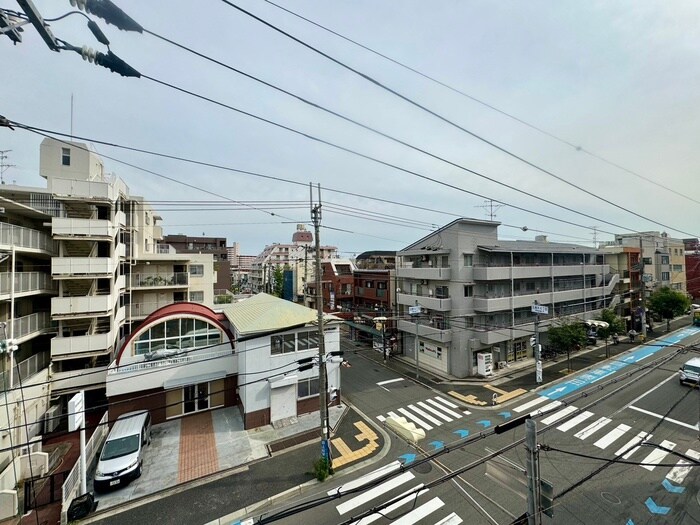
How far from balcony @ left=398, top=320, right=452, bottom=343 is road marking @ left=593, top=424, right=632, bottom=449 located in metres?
10.1

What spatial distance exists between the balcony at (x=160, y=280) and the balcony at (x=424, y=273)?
18.4 meters

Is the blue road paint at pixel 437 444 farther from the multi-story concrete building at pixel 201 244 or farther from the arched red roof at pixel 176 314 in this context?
the multi-story concrete building at pixel 201 244

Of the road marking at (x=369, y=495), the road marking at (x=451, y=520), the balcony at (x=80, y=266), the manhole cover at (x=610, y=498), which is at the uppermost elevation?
the balcony at (x=80, y=266)

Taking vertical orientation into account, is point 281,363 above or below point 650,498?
above

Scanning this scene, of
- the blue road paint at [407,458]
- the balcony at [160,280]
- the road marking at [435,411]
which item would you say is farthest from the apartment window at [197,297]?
the blue road paint at [407,458]

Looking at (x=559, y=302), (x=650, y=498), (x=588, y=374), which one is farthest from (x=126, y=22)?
(x=559, y=302)

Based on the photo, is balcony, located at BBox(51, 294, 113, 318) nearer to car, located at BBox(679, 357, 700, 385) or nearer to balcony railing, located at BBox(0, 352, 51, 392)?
balcony railing, located at BBox(0, 352, 51, 392)

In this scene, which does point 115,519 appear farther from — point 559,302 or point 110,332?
point 559,302

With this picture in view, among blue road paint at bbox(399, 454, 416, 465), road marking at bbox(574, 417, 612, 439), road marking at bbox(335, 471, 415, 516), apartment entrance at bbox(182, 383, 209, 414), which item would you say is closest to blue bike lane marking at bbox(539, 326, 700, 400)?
road marking at bbox(574, 417, 612, 439)

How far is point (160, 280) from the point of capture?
23891mm

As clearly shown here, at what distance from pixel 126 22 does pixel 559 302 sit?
33.4 m

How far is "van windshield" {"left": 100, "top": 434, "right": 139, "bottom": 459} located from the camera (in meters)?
11.9

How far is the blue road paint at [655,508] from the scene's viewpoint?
932 cm

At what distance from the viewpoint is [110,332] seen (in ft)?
55.7
